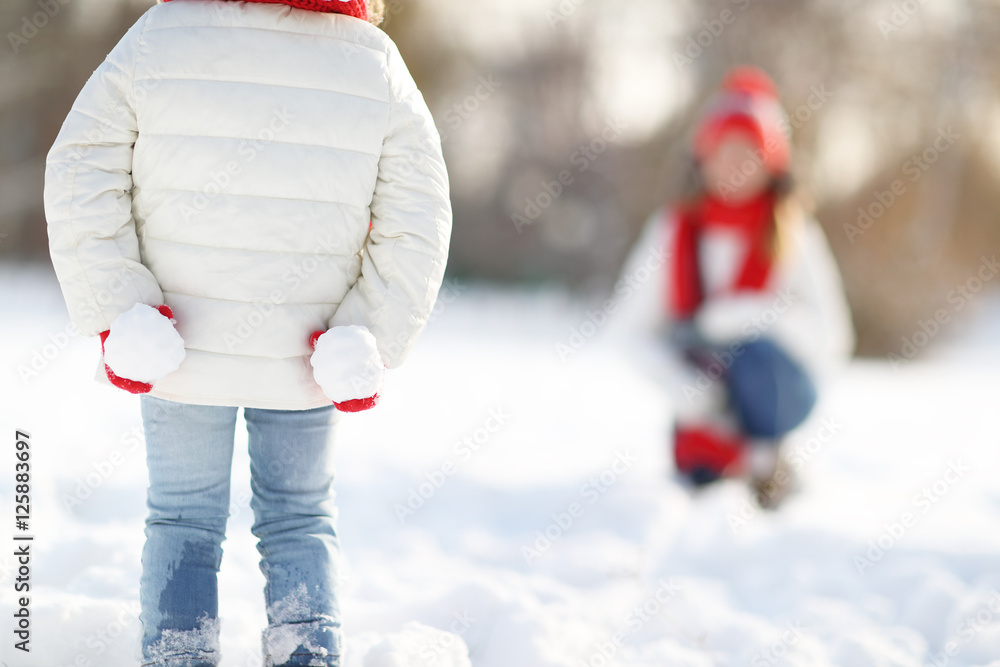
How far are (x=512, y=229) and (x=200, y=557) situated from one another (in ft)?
42.8

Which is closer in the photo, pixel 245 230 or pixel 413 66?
pixel 245 230

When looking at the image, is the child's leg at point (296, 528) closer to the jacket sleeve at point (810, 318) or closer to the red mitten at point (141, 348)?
the red mitten at point (141, 348)

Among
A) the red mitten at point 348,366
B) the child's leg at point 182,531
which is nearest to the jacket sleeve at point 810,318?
the red mitten at point 348,366

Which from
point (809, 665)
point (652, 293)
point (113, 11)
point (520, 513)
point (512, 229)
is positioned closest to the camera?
point (809, 665)

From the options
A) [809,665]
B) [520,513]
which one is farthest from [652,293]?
[809,665]

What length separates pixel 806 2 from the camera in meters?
10.4

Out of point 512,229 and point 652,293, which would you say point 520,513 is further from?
point 512,229

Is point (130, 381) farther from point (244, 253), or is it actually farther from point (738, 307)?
point (738, 307)

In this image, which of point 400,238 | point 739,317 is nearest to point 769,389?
point 739,317

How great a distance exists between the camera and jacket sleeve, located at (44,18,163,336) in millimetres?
1350

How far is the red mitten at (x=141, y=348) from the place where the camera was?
130 cm

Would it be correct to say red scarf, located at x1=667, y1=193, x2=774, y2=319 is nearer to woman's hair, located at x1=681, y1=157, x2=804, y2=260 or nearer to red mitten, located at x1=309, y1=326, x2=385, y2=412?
woman's hair, located at x1=681, y1=157, x2=804, y2=260

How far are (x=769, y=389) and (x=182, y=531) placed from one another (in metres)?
2.30

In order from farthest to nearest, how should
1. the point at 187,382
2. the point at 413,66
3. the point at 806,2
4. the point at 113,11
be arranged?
the point at 413,66 < the point at 806,2 < the point at 113,11 < the point at 187,382
